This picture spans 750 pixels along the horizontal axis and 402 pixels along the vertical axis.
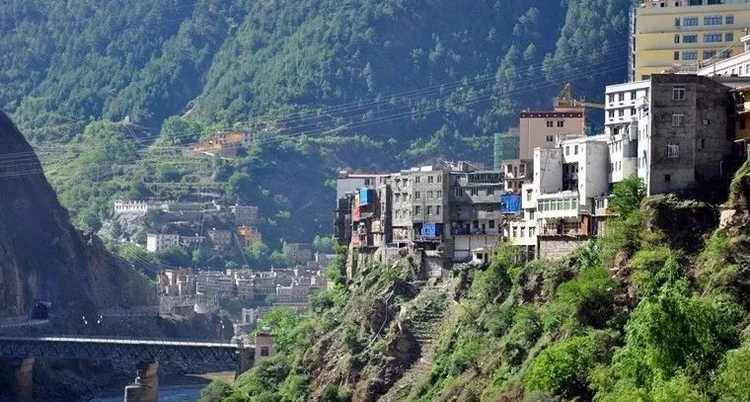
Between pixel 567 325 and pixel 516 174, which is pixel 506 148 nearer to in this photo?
pixel 516 174

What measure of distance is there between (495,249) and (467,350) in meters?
8.08

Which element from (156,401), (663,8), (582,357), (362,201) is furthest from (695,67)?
(156,401)

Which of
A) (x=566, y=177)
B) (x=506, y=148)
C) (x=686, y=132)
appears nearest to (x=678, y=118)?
(x=686, y=132)

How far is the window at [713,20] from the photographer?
101 meters

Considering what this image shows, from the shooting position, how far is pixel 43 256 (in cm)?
18138

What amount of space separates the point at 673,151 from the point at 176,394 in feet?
279

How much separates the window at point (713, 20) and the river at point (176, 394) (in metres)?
55.5

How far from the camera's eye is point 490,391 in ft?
254

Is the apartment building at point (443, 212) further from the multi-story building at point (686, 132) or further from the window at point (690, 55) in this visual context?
the multi-story building at point (686, 132)

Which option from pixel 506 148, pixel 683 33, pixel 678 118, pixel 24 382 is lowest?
pixel 24 382

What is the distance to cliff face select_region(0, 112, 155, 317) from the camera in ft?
565

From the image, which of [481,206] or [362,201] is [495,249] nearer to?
[481,206]

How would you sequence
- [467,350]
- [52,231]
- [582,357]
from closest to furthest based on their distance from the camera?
[582,357] < [467,350] < [52,231]

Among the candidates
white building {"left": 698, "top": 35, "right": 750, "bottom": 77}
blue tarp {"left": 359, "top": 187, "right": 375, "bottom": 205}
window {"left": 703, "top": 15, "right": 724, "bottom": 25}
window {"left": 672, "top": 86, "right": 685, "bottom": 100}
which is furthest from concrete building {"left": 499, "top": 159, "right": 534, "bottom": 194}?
window {"left": 672, "top": 86, "right": 685, "bottom": 100}
